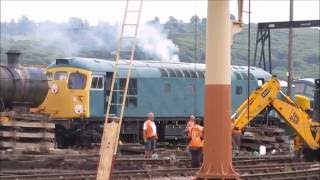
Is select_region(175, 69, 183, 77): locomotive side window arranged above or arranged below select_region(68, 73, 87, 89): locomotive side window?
above

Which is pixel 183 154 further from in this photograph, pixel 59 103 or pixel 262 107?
pixel 59 103

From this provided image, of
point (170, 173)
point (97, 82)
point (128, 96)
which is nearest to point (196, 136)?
point (170, 173)

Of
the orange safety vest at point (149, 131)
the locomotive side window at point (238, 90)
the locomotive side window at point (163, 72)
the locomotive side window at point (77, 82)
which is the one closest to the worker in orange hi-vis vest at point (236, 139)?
the orange safety vest at point (149, 131)

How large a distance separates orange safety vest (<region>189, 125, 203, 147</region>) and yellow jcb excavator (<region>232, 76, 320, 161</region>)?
3647mm

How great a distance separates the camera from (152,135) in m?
23.7

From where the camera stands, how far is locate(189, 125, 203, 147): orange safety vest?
67.2 feet

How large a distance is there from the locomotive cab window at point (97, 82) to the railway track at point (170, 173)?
981 cm

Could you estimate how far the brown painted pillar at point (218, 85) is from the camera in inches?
357

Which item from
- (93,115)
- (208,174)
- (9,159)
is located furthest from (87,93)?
(208,174)

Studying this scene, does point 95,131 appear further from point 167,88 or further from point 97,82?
point 167,88

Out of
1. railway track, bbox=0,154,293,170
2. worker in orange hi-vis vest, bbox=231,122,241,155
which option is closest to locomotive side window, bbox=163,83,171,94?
worker in orange hi-vis vest, bbox=231,122,241,155

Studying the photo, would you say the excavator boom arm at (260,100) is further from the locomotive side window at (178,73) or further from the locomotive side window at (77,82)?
the locomotive side window at (178,73)

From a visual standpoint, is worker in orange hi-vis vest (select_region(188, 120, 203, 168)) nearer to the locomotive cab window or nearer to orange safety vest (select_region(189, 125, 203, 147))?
orange safety vest (select_region(189, 125, 203, 147))

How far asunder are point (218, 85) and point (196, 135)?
11.6 meters
